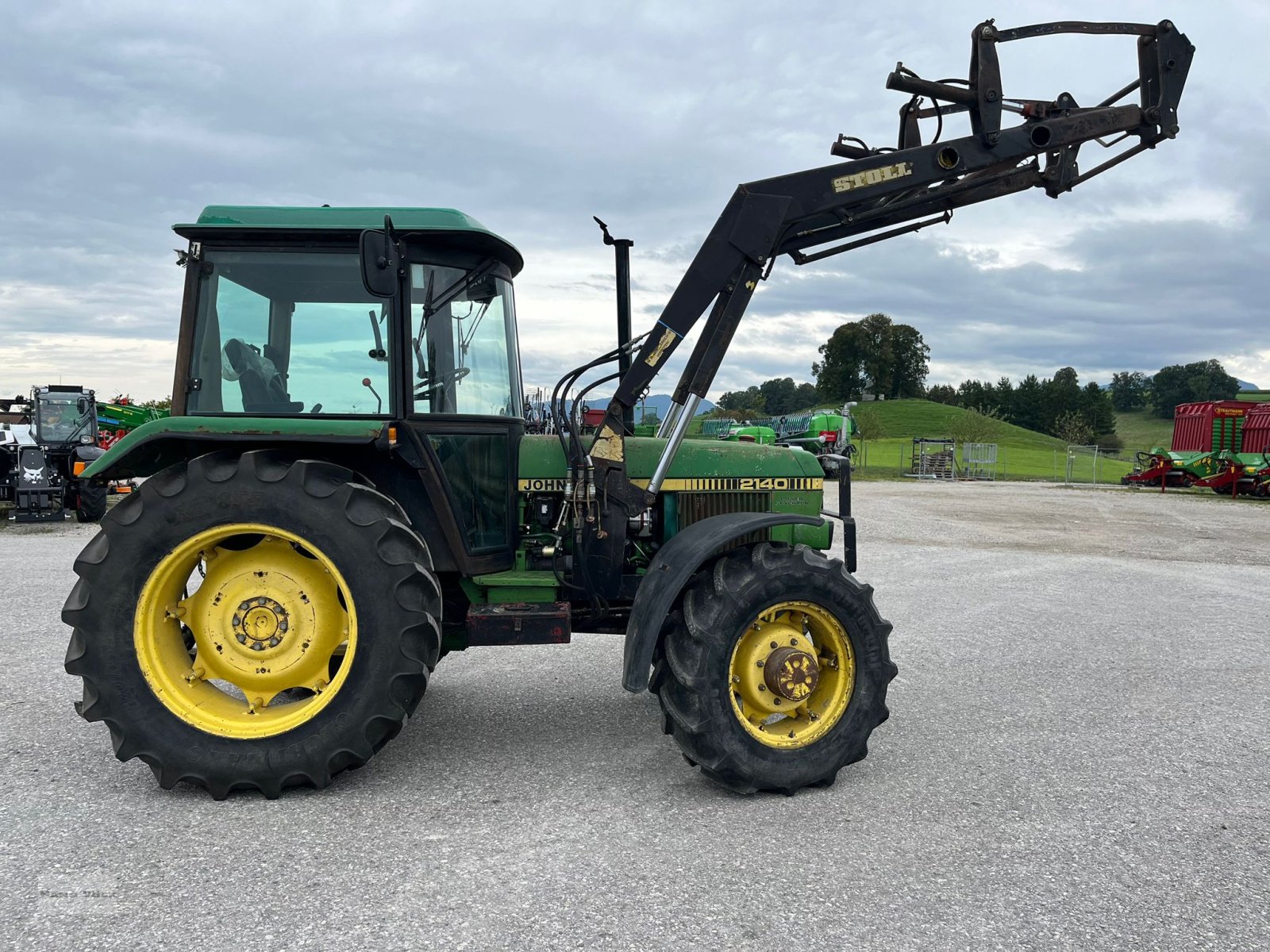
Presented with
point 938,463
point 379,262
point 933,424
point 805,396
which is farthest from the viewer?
point 805,396

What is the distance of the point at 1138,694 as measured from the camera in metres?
5.57

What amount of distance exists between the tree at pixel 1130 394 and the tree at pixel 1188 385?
2644 mm

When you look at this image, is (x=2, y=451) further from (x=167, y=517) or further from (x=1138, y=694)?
(x=1138, y=694)

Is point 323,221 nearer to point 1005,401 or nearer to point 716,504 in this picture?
point 716,504

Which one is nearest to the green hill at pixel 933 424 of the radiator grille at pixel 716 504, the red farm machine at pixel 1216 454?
the red farm machine at pixel 1216 454

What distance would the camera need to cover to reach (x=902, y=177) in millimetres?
4188

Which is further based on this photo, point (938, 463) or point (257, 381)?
point (938, 463)

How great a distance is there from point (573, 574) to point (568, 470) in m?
0.52

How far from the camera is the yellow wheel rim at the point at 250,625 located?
3.85m

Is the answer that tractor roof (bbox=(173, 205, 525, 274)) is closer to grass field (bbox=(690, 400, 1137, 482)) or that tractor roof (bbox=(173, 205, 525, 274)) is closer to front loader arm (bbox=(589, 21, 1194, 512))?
front loader arm (bbox=(589, 21, 1194, 512))

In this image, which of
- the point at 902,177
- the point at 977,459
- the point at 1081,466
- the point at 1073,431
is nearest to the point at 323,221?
the point at 902,177

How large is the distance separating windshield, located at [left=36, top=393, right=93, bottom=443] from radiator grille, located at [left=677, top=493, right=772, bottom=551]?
52.4ft

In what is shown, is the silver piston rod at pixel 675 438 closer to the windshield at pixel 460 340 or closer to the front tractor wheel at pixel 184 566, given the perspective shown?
the windshield at pixel 460 340

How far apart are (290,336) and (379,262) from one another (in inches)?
27.6
